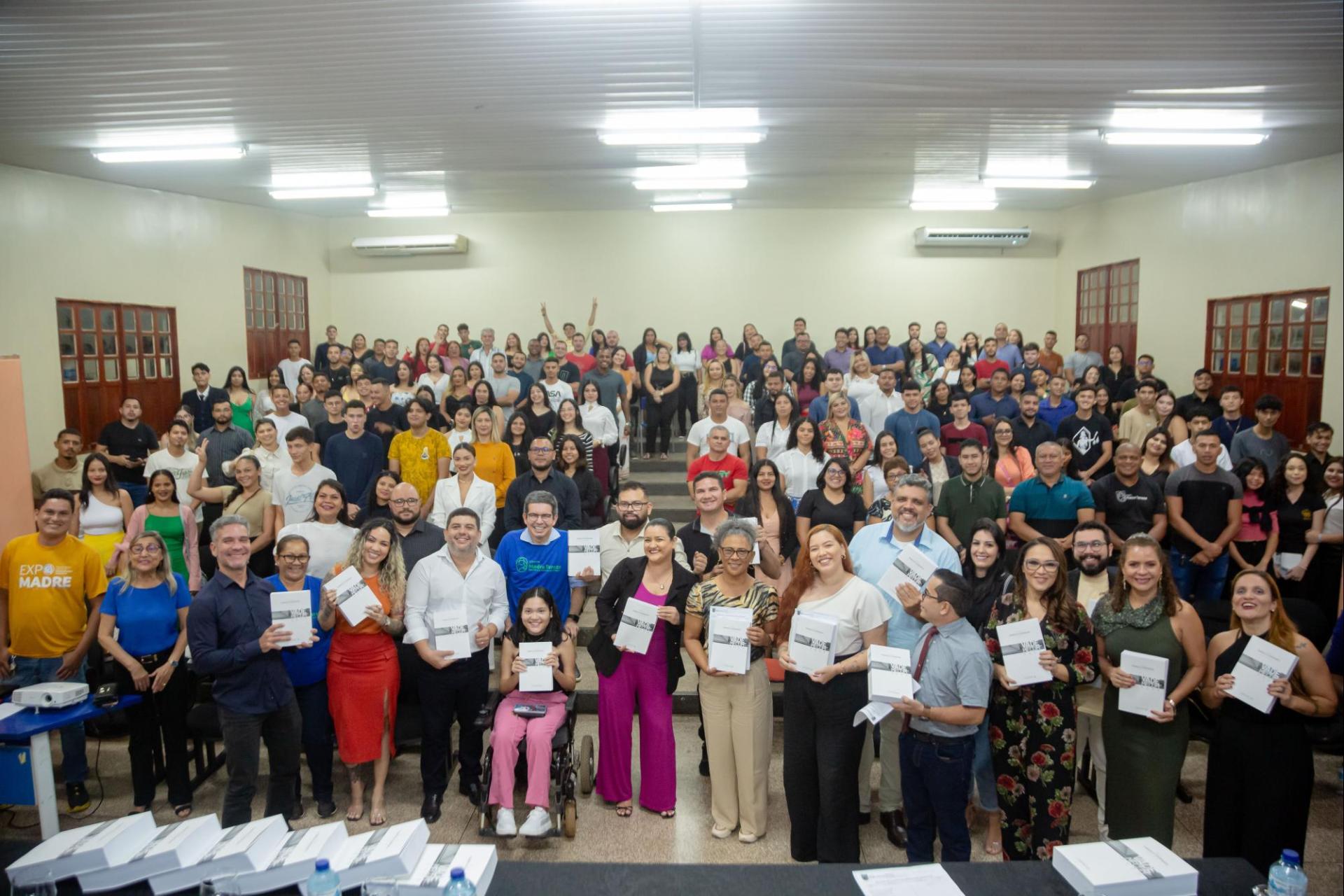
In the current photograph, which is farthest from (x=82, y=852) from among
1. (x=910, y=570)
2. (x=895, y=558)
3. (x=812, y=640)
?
(x=895, y=558)

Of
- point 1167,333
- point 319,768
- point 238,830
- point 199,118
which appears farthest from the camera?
point 1167,333

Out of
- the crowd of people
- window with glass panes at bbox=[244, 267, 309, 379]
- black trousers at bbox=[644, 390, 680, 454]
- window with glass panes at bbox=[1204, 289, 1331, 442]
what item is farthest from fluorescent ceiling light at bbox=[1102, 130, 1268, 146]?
window with glass panes at bbox=[244, 267, 309, 379]

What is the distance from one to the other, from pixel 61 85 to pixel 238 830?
602 centimetres

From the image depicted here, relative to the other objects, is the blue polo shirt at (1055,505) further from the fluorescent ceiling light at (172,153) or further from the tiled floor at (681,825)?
the fluorescent ceiling light at (172,153)

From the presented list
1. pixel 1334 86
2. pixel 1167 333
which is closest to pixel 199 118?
pixel 1334 86

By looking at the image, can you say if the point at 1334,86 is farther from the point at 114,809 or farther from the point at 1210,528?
the point at 114,809

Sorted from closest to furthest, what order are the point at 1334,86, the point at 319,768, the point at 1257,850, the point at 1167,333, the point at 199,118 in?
1. the point at 1257,850
2. the point at 319,768
3. the point at 1334,86
4. the point at 199,118
5. the point at 1167,333

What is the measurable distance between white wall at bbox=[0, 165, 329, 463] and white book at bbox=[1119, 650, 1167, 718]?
10086 millimetres

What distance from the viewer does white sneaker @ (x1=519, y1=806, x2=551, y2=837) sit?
4.30 metres

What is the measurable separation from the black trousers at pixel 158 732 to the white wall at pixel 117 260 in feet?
19.0

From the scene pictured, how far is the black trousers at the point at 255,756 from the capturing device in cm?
425

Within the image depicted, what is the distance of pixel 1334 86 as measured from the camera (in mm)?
6637

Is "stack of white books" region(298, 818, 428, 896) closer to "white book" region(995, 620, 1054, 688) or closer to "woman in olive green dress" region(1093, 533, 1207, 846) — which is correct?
"white book" region(995, 620, 1054, 688)

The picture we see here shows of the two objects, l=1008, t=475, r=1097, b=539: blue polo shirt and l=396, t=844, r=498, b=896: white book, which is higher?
l=1008, t=475, r=1097, b=539: blue polo shirt
